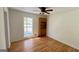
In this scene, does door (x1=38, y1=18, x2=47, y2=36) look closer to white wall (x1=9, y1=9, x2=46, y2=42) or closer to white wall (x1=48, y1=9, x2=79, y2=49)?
white wall (x1=48, y1=9, x2=79, y2=49)

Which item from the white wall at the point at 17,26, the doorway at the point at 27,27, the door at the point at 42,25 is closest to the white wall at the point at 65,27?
the door at the point at 42,25

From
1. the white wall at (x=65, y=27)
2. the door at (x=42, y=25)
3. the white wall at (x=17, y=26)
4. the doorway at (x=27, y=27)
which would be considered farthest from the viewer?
the door at (x=42, y=25)

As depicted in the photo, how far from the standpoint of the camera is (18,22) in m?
1.69

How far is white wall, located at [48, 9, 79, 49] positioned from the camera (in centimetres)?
251

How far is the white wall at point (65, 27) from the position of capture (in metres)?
2.51

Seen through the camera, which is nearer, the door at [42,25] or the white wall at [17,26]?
the white wall at [17,26]

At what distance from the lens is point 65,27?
9.30 ft

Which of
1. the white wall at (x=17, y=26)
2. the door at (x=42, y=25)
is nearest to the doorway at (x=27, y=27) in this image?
the white wall at (x=17, y=26)

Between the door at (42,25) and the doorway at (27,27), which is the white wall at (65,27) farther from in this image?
the doorway at (27,27)

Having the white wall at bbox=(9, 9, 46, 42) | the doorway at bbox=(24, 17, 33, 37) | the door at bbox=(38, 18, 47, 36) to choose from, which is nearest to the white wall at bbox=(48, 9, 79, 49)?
the door at bbox=(38, 18, 47, 36)

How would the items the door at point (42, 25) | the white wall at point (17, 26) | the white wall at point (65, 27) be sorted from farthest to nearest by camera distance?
the door at point (42, 25)
the white wall at point (65, 27)
the white wall at point (17, 26)
